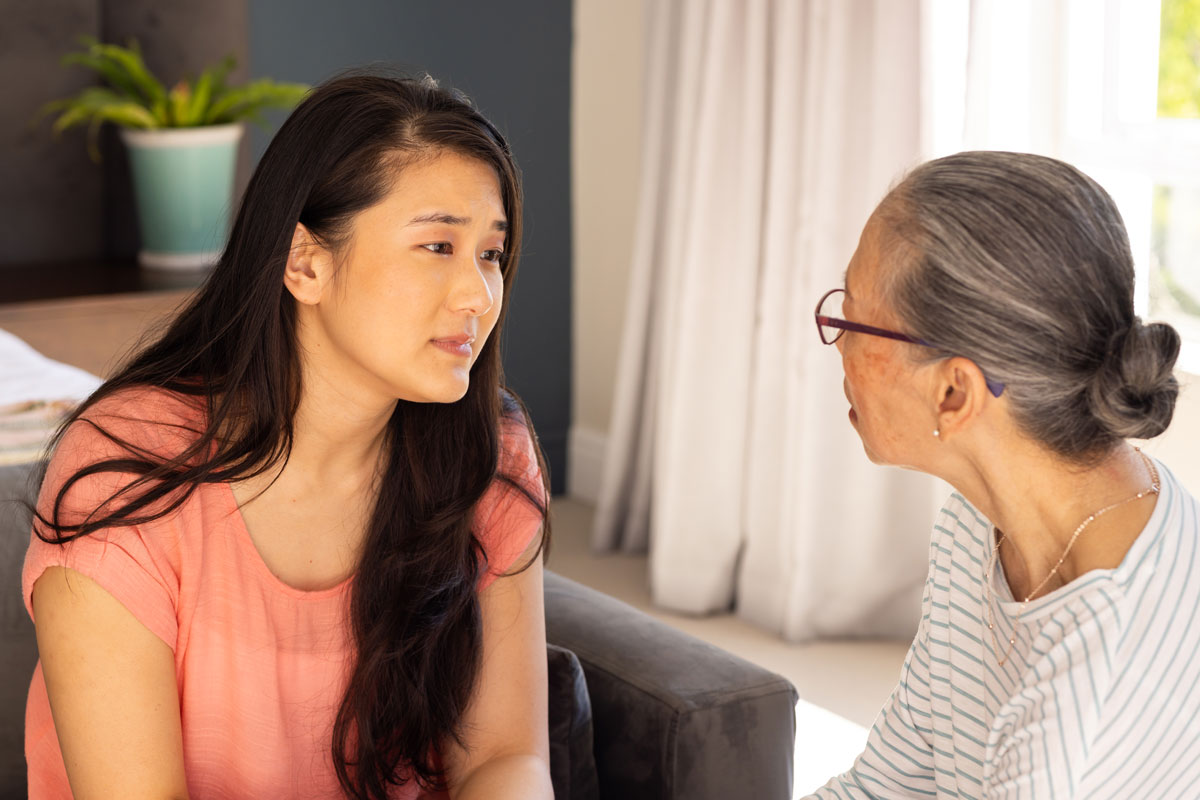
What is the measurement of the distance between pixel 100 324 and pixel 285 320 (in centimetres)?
215

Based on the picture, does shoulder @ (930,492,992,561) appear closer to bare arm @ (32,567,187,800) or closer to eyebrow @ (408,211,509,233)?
eyebrow @ (408,211,509,233)

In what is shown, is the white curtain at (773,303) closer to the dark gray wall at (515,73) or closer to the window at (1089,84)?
the window at (1089,84)

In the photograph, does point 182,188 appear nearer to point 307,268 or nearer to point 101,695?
point 307,268

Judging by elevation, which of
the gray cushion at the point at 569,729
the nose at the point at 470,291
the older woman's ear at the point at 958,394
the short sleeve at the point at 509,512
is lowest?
the gray cushion at the point at 569,729

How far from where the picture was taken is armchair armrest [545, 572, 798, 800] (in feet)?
4.89

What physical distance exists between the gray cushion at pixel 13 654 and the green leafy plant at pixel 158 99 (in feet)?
6.97

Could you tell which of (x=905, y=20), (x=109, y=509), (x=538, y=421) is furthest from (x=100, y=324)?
(x=109, y=509)

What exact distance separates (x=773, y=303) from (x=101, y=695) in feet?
7.15

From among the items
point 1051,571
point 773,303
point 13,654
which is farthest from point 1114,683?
point 773,303

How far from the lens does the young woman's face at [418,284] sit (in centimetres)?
137

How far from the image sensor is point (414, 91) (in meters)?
1.43

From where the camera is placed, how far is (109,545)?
1.31 metres

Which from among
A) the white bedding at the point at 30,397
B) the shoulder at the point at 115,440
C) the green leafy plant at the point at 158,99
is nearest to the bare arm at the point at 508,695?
the shoulder at the point at 115,440

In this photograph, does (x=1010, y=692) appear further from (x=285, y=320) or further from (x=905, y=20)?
(x=905, y=20)
